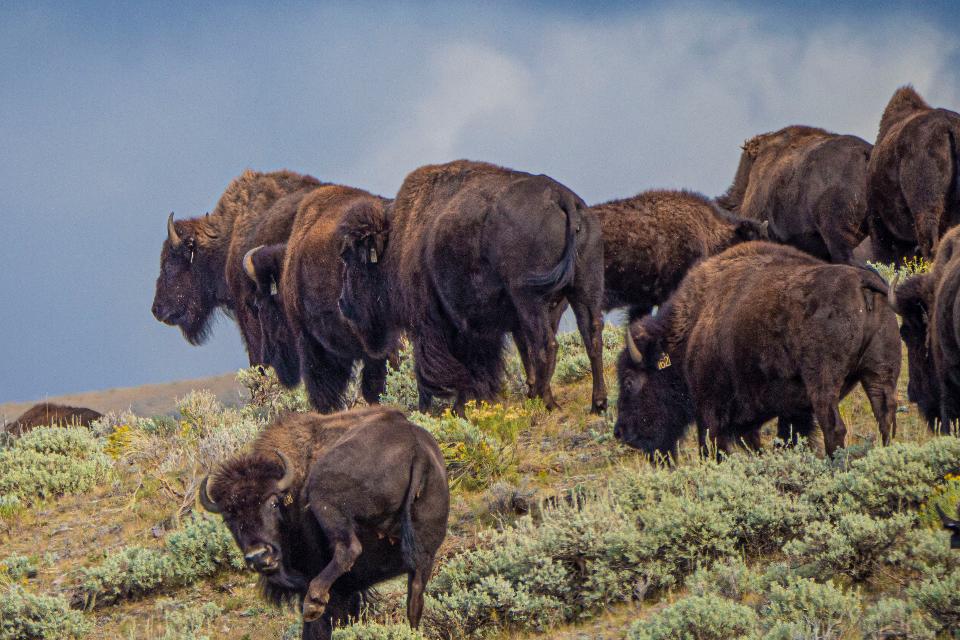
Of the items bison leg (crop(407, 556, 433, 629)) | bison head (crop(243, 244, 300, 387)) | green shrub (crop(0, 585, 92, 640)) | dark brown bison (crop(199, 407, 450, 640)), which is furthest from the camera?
bison head (crop(243, 244, 300, 387))

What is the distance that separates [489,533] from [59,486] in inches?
206

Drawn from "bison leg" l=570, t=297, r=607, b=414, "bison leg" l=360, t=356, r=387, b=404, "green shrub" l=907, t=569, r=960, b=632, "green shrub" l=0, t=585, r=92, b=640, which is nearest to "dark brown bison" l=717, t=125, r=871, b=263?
"bison leg" l=570, t=297, r=607, b=414

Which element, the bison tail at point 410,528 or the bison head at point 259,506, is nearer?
the bison head at point 259,506

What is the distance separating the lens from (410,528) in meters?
6.18

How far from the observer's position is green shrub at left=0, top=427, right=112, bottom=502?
1131cm

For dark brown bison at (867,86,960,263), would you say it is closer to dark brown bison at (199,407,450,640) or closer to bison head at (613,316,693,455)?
bison head at (613,316,693,455)

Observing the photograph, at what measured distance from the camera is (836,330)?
7.33 meters

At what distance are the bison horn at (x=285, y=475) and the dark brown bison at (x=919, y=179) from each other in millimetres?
9773

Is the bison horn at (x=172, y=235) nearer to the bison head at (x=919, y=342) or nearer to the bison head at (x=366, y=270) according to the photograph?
the bison head at (x=366, y=270)

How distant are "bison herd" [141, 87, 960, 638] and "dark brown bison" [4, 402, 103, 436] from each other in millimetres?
1815

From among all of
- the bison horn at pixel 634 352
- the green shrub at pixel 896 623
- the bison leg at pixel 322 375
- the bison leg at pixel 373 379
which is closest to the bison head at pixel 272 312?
the bison leg at pixel 322 375

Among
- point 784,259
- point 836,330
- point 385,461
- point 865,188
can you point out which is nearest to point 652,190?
point 865,188

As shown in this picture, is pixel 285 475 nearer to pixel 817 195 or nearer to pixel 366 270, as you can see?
pixel 366 270

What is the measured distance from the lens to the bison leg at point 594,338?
34.2 feet
